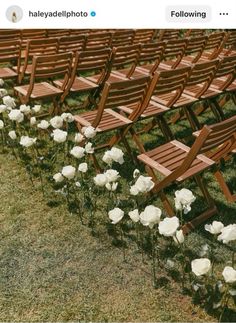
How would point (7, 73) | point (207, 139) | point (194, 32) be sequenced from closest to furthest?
1. point (207, 139)
2. point (7, 73)
3. point (194, 32)

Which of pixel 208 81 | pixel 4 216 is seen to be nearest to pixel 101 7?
pixel 208 81

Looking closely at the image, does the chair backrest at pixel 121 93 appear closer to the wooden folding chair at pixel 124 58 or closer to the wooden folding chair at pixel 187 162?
the wooden folding chair at pixel 187 162

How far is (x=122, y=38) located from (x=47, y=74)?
2330mm

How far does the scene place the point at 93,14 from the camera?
6.04 metres

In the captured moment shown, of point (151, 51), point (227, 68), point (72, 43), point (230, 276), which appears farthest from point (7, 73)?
point (230, 276)

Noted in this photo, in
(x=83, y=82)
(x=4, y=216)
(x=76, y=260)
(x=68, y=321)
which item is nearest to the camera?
(x=68, y=321)

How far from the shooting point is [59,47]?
605 cm

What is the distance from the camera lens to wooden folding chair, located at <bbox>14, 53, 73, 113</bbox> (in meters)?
5.05

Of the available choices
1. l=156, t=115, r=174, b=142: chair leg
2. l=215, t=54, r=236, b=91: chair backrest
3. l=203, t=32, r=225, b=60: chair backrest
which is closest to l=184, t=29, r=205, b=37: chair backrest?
l=203, t=32, r=225, b=60: chair backrest

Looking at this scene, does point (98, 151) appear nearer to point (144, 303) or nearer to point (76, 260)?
point (76, 260)

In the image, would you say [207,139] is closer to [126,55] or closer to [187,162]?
[187,162]

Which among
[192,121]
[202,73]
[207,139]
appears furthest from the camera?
[192,121]

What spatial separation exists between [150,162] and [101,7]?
3127 mm

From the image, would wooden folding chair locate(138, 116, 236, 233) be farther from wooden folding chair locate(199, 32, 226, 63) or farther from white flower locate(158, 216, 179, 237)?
wooden folding chair locate(199, 32, 226, 63)
